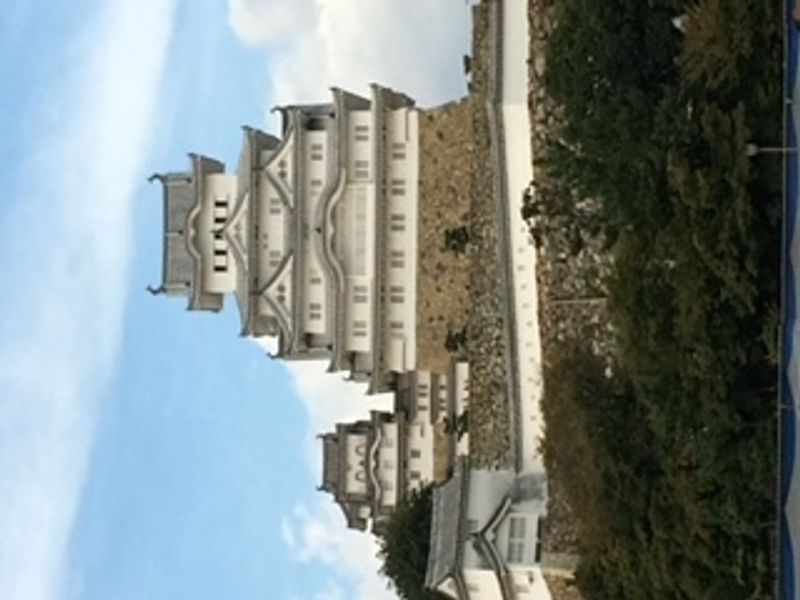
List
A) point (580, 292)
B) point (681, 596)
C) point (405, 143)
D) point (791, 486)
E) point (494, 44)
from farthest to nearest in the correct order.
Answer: point (405, 143) < point (494, 44) < point (580, 292) < point (681, 596) < point (791, 486)

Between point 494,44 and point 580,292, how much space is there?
6.41m

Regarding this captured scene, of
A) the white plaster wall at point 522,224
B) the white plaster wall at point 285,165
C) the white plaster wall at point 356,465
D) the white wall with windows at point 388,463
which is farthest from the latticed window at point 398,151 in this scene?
the white plaster wall at point 356,465

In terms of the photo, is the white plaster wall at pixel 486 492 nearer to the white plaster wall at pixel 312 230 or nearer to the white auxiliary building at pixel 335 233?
the white auxiliary building at pixel 335 233

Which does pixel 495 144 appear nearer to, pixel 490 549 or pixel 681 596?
pixel 490 549

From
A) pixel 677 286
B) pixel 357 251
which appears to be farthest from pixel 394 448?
pixel 677 286

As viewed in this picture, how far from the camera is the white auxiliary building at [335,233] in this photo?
44.7 metres

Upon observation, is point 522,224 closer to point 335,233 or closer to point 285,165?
point 335,233

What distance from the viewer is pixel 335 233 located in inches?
1773

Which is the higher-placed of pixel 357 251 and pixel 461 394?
pixel 357 251

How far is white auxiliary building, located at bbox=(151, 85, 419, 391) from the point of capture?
147 feet

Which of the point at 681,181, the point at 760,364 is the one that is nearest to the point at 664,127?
the point at 681,181

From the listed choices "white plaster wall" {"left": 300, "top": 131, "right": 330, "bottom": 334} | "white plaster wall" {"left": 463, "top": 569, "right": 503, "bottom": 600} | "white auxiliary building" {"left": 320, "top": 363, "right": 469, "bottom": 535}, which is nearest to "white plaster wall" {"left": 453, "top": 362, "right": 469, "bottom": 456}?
"white auxiliary building" {"left": 320, "top": 363, "right": 469, "bottom": 535}

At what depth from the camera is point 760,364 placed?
31.2m

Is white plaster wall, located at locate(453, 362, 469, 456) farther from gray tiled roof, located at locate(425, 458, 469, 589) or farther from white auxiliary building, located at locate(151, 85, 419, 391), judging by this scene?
gray tiled roof, located at locate(425, 458, 469, 589)
